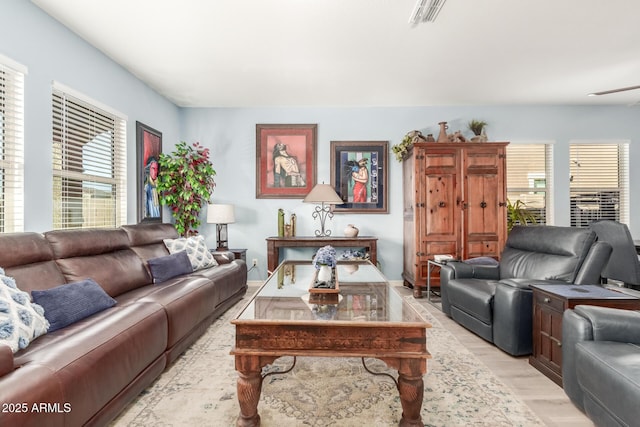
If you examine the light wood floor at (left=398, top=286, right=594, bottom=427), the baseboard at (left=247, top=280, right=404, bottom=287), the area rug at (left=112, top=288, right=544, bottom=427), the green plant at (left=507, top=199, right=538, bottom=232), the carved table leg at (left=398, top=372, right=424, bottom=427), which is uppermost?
the green plant at (left=507, top=199, right=538, bottom=232)

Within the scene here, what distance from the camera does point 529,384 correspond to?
2035 millimetres

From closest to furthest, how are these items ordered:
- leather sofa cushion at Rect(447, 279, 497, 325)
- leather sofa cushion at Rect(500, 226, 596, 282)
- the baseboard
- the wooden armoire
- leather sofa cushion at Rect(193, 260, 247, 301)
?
1. leather sofa cushion at Rect(500, 226, 596, 282)
2. leather sofa cushion at Rect(447, 279, 497, 325)
3. leather sofa cushion at Rect(193, 260, 247, 301)
4. the wooden armoire
5. the baseboard

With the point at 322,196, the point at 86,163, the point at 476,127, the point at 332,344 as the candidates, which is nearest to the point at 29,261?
the point at 86,163

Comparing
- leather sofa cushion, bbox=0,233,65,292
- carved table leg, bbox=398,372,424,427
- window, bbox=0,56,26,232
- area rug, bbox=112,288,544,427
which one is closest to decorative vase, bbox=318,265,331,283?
area rug, bbox=112,288,544,427

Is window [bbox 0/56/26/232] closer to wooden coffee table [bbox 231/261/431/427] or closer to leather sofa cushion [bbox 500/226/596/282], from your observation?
wooden coffee table [bbox 231/261/431/427]

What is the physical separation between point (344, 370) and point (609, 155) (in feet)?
17.9

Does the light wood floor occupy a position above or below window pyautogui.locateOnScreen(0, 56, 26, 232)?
below

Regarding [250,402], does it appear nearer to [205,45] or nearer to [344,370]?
[344,370]

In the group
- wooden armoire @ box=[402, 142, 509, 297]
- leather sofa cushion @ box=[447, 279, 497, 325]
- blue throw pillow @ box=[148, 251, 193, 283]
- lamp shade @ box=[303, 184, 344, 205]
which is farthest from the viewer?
wooden armoire @ box=[402, 142, 509, 297]

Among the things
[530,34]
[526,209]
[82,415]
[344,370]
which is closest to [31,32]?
[82,415]

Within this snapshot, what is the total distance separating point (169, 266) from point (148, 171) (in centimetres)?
156

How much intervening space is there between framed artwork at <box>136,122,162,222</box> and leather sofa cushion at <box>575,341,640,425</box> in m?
4.22

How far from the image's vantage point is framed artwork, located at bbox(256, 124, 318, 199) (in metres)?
4.77

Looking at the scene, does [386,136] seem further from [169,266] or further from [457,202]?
[169,266]
